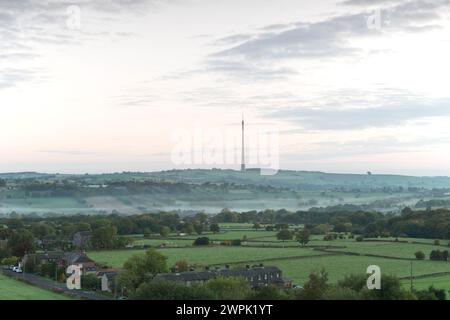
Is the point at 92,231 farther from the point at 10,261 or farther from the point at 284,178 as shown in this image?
the point at 284,178

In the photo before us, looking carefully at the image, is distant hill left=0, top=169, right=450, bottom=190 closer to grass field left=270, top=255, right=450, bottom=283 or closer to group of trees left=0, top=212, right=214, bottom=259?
group of trees left=0, top=212, right=214, bottom=259

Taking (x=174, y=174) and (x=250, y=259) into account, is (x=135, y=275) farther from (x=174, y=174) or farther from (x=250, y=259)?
(x=174, y=174)

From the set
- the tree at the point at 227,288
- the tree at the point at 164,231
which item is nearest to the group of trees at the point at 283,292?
the tree at the point at 227,288

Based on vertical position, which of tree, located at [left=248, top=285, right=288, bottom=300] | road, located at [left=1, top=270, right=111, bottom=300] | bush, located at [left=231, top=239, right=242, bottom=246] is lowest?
road, located at [left=1, top=270, right=111, bottom=300]

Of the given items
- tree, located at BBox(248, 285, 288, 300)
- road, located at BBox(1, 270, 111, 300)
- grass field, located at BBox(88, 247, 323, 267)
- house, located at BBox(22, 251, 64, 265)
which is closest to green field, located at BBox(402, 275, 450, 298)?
tree, located at BBox(248, 285, 288, 300)

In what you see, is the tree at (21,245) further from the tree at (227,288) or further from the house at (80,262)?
the tree at (227,288)

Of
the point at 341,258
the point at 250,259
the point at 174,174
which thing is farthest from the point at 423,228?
the point at 174,174

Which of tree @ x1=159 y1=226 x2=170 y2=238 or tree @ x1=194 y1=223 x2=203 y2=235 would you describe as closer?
tree @ x1=159 y1=226 x2=170 y2=238
